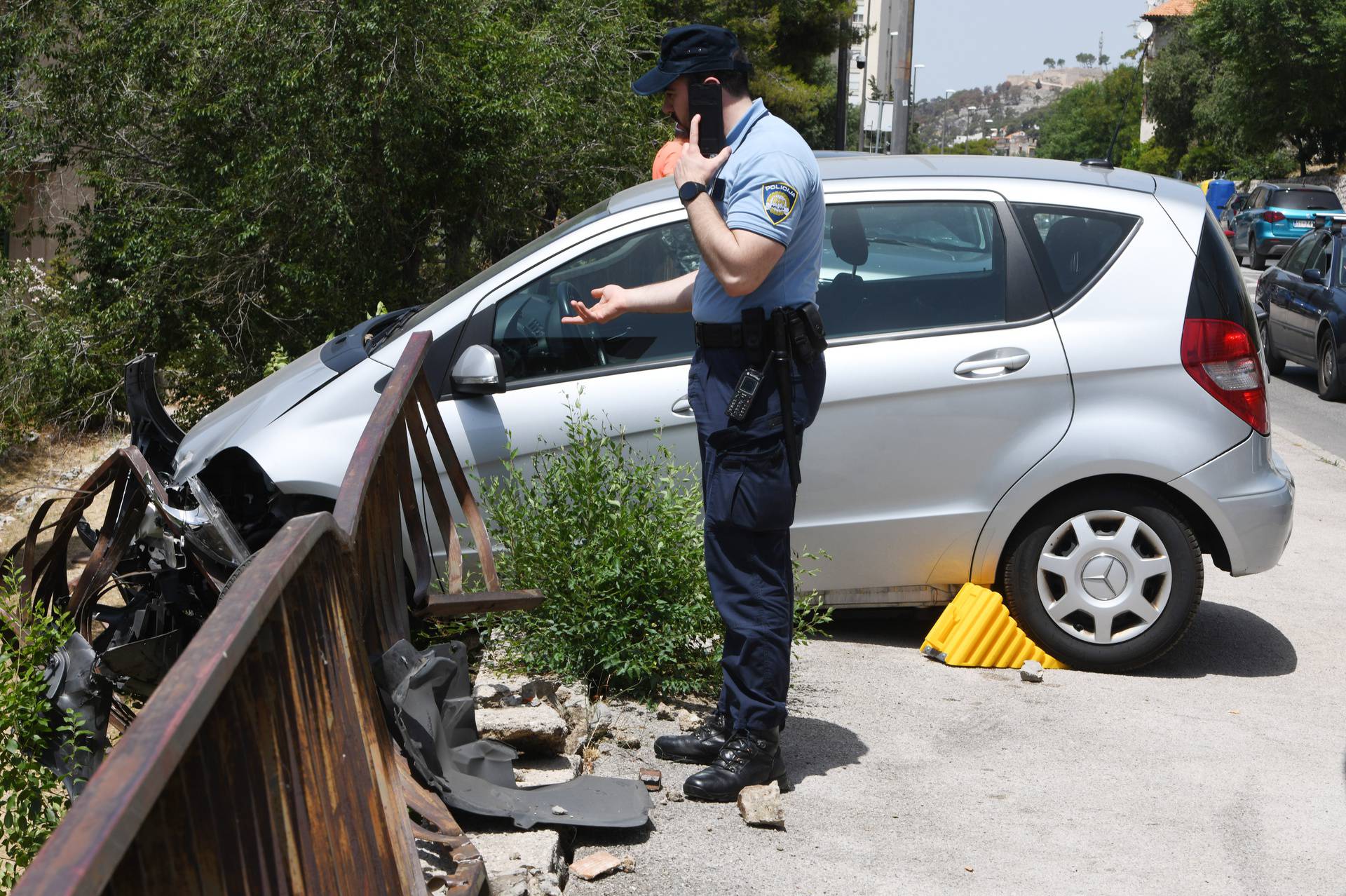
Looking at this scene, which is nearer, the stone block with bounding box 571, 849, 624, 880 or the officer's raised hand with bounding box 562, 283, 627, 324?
the stone block with bounding box 571, 849, 624, 880

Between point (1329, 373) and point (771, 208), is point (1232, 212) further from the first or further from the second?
point (771, 208)

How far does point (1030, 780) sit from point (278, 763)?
2.88m

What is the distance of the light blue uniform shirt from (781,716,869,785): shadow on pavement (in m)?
1.46

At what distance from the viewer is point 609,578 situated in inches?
164

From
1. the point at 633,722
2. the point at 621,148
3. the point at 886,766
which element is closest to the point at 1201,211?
the point at 886,766

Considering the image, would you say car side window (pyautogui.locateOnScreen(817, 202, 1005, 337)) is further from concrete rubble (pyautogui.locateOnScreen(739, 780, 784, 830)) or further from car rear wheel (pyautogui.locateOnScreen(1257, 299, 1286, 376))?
car rear wheel (pyautogui.locateOnScreen(1257, 299, 1286, 376))

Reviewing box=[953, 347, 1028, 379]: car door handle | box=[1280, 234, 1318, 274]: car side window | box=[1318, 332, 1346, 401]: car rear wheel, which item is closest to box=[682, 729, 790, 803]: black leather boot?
box=[953, 347, 1028, 379]: car door handle

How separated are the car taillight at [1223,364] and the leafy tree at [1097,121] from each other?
96.4 metres

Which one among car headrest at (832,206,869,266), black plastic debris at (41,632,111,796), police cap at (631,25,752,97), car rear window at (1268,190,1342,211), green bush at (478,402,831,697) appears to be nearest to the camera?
black plastic debris at (41,632,111,796)

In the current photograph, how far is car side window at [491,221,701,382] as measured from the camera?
492 centimetres

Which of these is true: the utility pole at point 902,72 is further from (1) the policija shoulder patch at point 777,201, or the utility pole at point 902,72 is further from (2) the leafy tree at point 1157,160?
(2) the leafy tree at point 1157,160

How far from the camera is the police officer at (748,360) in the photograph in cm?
343

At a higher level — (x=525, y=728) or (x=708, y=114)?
(x=708, y=114)

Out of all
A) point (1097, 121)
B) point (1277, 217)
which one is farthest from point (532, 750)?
point (1097, 121)
